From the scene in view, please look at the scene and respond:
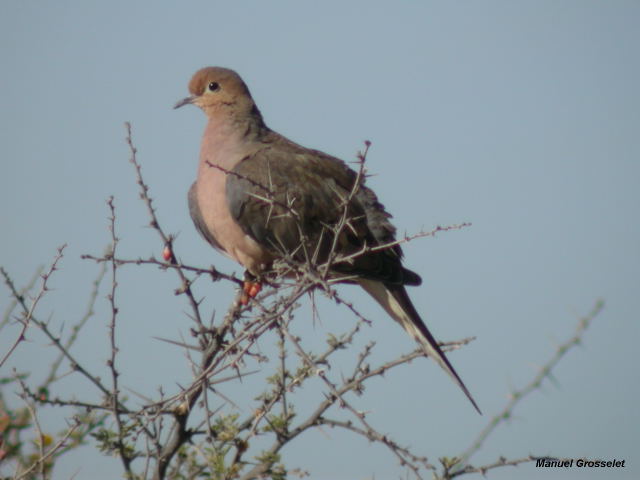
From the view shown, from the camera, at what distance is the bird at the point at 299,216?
5137 millimetres

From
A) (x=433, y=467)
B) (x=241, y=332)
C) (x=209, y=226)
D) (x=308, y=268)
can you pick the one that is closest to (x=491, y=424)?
(x=433, y=467)

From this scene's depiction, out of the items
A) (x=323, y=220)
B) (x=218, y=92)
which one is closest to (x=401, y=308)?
(x=323, y=220)

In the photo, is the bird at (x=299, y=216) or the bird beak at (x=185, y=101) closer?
the bird at (x=299, y=216)

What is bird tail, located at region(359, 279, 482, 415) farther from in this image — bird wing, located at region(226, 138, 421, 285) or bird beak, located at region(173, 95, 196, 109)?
bird beak, located at region(173, 95, 196, 109)

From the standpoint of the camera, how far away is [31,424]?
148 inches

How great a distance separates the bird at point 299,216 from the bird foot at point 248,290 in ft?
0.13

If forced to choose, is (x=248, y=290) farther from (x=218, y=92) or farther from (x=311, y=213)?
→ (x=218, y=92)

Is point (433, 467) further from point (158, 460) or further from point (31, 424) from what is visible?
point (31, 424)

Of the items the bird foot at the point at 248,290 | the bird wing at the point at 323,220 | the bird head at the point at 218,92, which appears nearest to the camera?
the bird foot at the point at 248,290

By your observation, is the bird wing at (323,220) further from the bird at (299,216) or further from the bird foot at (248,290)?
the bird foot at (248,290)

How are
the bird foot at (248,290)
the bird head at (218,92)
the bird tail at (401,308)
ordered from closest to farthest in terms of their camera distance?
the bird foot at (248,290) < the bird tail at (401,308) < the bird head at (218,92)

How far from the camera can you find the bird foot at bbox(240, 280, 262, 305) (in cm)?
444

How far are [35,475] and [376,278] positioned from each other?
233cm

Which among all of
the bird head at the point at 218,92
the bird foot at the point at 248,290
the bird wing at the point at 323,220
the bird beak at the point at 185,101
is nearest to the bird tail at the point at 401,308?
the bird wing at the point at 323,220
